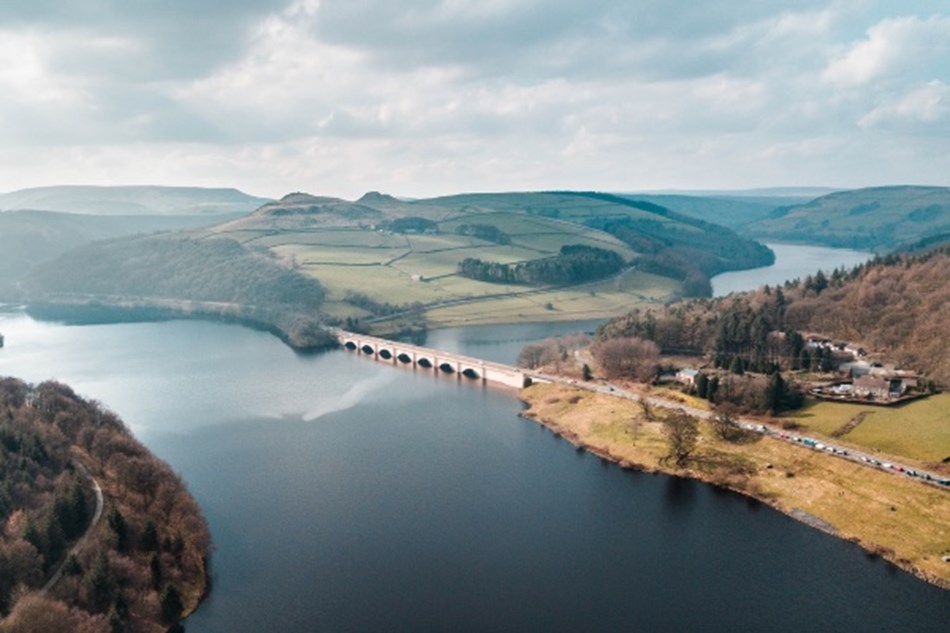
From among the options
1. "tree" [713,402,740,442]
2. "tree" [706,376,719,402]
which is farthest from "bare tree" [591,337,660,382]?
"tree" [713,402,740,442]

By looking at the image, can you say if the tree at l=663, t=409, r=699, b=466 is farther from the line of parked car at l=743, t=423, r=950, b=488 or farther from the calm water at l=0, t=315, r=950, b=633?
the line of parked car at l=743, t=423, r=950, b=488

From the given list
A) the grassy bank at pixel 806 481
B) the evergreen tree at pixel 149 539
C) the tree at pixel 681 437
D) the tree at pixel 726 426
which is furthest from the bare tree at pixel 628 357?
the evergreen tree at pixel 149 539

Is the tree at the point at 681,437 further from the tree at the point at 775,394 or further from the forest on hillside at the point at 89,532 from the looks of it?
the forest on hillside at the point at 89,532

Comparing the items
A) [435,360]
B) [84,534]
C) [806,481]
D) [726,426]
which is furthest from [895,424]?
[84,534]

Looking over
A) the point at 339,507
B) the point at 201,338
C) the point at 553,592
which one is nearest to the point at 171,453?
the point at 339,507

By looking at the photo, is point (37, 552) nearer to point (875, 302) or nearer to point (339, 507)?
point (339, 507)

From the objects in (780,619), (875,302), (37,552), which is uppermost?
(875,302)
